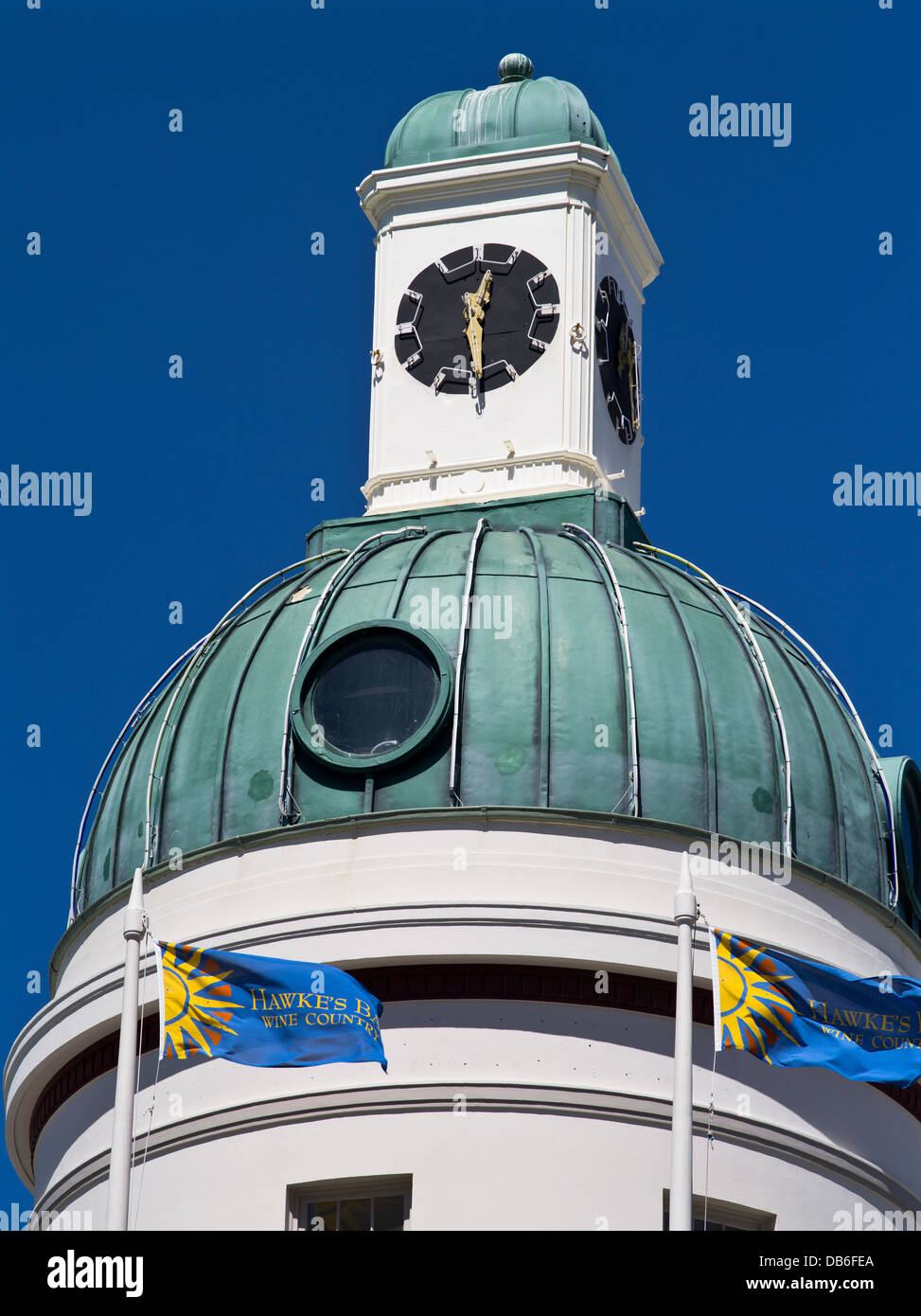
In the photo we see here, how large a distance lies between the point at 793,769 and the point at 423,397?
484 inches

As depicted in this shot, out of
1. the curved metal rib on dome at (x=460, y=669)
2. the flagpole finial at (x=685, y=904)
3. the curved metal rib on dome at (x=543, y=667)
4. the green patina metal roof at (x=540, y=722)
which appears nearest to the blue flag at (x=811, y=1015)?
the flagpole finial at (x=685, y=904)

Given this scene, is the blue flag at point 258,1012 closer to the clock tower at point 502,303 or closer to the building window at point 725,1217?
the building window at point 725,1217

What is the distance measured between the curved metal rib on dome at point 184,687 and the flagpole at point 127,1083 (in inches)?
311

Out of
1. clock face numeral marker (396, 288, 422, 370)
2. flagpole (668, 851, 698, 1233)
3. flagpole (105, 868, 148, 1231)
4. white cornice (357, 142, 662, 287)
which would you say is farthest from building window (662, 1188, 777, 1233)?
white cornice (357, 142, 662, 287)

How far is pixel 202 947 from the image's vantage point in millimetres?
43250

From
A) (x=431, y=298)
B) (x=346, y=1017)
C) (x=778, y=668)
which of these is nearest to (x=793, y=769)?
(x=778, y=668)

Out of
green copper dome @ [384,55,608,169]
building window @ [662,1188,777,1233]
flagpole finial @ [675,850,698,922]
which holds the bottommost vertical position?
building window @ [662,1188,777,1233]

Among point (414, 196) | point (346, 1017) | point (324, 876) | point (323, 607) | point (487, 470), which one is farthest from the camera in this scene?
point (414, 196)

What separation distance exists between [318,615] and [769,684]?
7.07 m

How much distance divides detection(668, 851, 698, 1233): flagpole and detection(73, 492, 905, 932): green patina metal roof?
21.7ft

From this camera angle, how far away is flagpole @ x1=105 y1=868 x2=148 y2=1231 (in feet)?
119

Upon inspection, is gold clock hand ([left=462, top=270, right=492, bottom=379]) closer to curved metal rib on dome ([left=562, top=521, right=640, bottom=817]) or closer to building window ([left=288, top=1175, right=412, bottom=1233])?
curved metal rib on dome ([left=562, top=521, right=640, bottom=817])

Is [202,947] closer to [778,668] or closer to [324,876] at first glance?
[324,876]

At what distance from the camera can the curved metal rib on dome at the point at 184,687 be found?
47500mm
